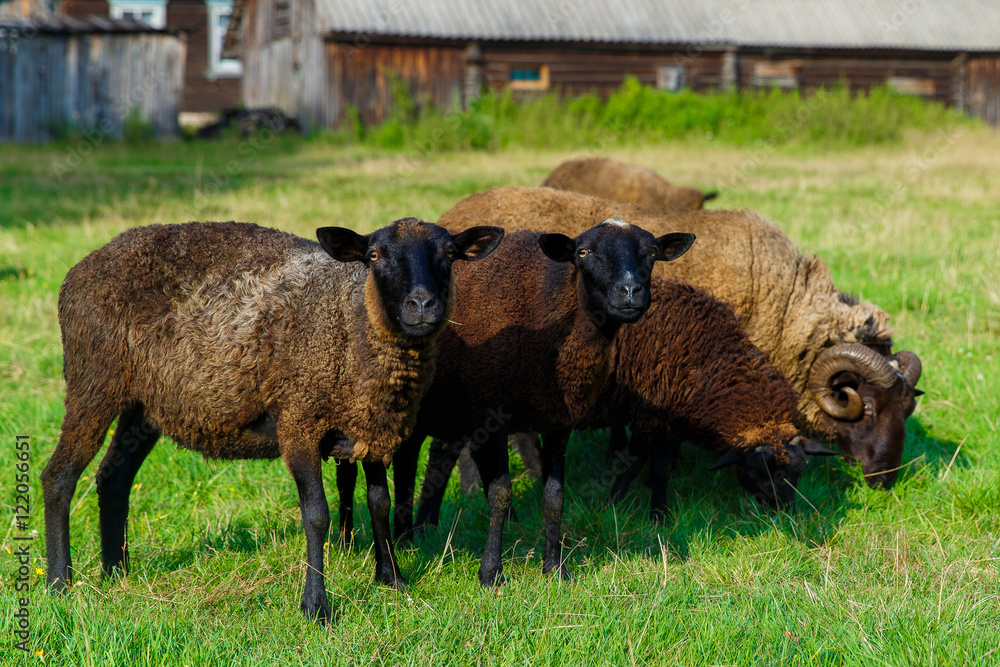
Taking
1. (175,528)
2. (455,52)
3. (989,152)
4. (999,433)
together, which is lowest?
(175,528)

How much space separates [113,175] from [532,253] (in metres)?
15.0

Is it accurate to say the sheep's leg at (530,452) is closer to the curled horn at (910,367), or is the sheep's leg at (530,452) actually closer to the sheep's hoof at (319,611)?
the sheep's hoof at (319,611)

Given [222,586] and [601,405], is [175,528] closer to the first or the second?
[222,586]

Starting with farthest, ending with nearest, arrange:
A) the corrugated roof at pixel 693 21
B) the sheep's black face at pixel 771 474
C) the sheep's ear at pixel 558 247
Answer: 1. the corrugated roof at pixel 693 21
2. the sheep's black face at pixel 771 474
3. the sheep's ear at pixel 558 247

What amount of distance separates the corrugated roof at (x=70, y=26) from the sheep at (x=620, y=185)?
55.7ft

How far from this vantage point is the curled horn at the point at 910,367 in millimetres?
6230

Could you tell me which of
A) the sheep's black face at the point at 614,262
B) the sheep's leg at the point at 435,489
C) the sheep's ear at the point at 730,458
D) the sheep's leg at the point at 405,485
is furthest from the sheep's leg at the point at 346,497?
the sheep's ear at the point at 730,458

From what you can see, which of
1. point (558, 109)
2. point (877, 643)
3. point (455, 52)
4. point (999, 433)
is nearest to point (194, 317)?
point (877, 643)

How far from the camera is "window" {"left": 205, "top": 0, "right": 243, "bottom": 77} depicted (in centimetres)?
3619

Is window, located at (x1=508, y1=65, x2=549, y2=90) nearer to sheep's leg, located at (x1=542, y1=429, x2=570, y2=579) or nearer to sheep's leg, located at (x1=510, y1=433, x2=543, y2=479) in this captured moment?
sheep's leg, located at (x1=510, y1=433, x2=543, y2=479)

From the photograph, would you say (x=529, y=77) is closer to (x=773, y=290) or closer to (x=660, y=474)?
(x=773, y=290)

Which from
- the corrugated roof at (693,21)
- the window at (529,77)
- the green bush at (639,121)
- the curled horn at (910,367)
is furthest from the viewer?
the window at (529,77)

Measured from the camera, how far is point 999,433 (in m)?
6.03

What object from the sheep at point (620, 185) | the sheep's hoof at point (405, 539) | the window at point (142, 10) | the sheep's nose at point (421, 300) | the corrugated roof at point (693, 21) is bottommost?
the sheep's hoof at point (405, 539)
